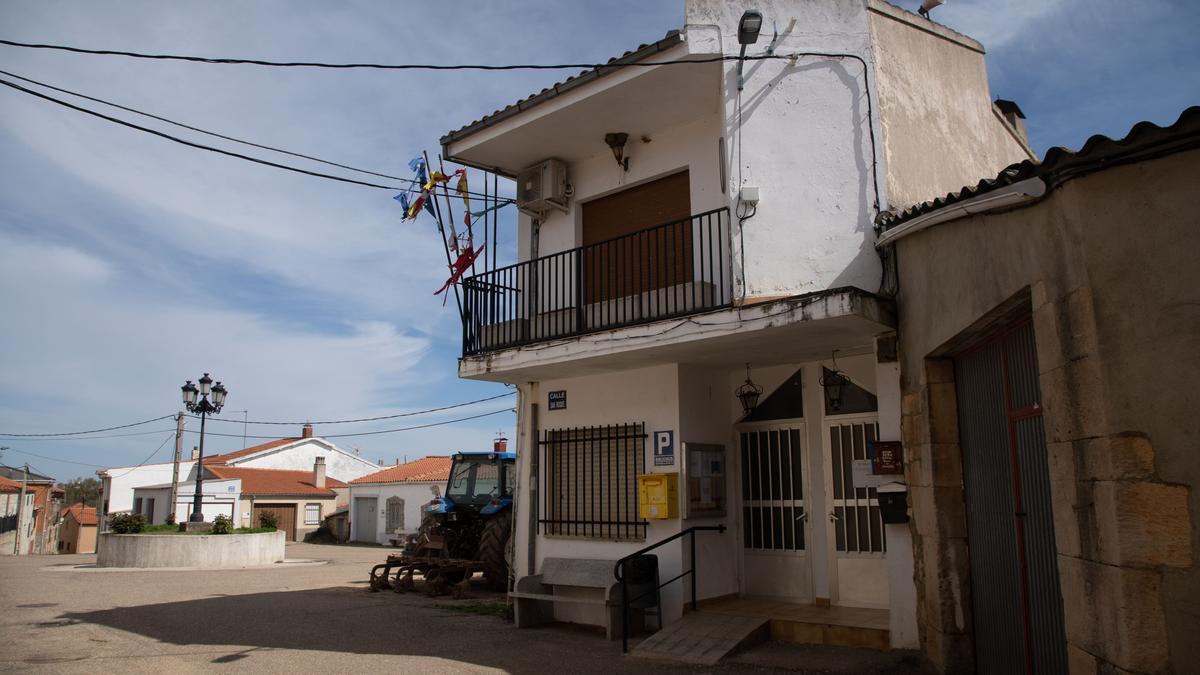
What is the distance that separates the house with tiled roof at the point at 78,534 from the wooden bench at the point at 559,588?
115ft

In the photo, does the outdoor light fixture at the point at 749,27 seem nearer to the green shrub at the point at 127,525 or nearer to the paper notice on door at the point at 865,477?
the paper notice on door at the point at 865,477

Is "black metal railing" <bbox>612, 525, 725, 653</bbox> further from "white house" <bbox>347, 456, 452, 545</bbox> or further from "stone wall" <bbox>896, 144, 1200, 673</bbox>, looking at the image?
"white house" <bbox>347, 456, 452, 545</bbox>

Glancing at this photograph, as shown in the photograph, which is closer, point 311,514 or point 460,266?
point 460,266

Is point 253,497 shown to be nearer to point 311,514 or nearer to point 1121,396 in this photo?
point 311,514

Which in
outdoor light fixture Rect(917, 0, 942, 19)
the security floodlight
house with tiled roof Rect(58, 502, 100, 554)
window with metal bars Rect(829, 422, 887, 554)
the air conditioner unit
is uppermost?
outdoor light fixture Rect(917, 0, 942, 19)

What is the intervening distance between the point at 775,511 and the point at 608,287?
3.20 m

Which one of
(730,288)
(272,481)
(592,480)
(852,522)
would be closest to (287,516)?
(272,481)

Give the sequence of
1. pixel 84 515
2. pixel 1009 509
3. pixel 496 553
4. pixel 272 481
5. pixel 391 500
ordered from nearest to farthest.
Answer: pixel 1009 509, pixel 496 553, pixel 391 500, pixel 272 481, pixel 84 515

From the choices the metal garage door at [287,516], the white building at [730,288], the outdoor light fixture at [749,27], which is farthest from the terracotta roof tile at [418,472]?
the outdoor light fixture at [749,27]

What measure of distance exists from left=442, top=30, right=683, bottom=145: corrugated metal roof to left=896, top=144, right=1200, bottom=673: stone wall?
173 inches

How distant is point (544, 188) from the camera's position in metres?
10.4

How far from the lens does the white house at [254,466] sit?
42.3 metres

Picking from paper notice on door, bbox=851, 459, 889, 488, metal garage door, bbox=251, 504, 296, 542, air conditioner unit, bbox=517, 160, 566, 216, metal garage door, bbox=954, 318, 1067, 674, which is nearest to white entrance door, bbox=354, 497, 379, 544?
metal garage door, bbox=251, 504, 296, 542

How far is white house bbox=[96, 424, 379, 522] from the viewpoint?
42281mm
